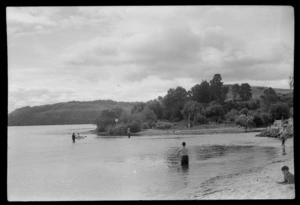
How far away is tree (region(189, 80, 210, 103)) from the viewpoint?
44750mm

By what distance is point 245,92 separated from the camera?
4538 centimetres

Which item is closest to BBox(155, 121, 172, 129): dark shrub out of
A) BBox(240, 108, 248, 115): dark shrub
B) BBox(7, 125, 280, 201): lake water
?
BBox(240, 108, 248, 115): dark shrub

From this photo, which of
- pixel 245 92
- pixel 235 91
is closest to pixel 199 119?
pixel 235 91

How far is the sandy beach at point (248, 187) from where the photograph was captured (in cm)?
895

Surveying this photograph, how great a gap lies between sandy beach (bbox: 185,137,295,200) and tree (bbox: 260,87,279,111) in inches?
992

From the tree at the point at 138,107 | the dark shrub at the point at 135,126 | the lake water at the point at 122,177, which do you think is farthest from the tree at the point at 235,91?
the lake water at the point at 122,177

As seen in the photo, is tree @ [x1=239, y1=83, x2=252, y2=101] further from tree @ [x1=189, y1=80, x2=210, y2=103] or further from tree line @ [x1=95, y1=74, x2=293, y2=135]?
tree @ [x1=189, y1=80, x2=210, y2=103]

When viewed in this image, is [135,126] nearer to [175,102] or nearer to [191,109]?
[175,102]

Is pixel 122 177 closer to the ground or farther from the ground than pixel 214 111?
closer to the ground

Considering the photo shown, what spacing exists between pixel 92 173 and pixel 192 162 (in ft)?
15.6

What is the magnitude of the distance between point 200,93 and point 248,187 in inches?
1356

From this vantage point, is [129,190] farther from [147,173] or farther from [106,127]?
[106,127]

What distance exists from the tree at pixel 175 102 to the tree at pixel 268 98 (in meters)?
8.87

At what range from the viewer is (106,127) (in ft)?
141
